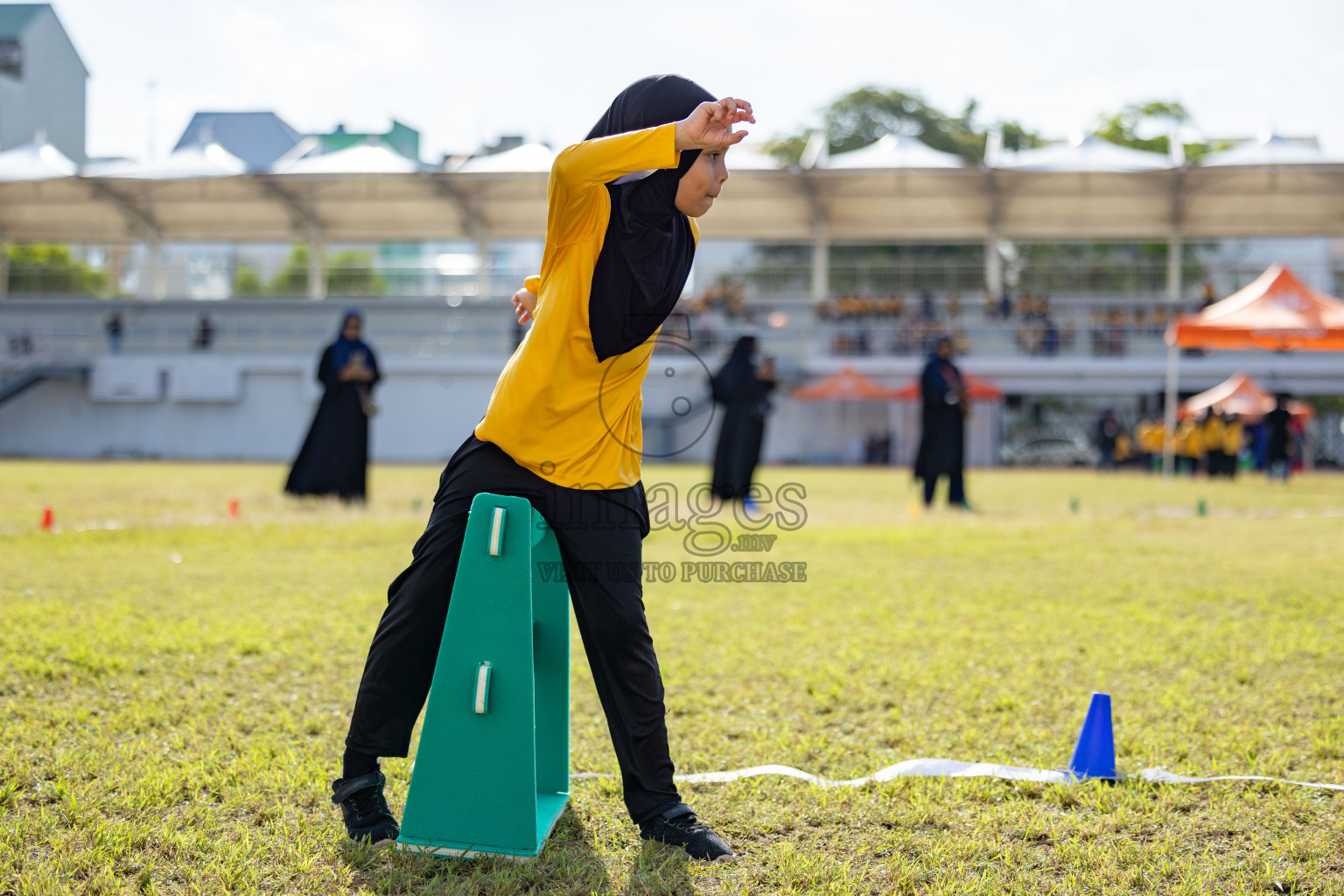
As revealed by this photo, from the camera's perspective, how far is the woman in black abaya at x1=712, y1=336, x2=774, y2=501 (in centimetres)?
1134

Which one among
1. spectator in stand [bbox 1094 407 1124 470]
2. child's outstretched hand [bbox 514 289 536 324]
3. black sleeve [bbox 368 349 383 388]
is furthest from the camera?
spectator in stand [bbox 1094 407 1124 470]

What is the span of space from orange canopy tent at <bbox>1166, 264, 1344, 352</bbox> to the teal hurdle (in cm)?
1525

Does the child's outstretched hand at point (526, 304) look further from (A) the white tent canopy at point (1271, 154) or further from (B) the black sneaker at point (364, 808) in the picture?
(A) the white tent canopy at point (1271, 154)

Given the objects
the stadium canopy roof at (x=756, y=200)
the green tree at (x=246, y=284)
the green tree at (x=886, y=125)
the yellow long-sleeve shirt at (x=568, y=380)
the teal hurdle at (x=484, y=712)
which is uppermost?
the green tree at (x=886, y=125)

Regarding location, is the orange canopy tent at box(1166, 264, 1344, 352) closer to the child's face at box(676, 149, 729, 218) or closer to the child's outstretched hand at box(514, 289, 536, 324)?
the child's outstretched hand at box(514, 289, 536, 324)

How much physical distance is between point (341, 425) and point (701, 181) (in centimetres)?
848

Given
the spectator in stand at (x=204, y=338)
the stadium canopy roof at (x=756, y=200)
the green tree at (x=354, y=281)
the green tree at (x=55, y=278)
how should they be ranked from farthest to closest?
the green tree at (x=55, y=278), the green tree at (x=354, y=281), the spectator in stand at (x=204, y=338), the stadium canopy roof at (x=756, y=200)

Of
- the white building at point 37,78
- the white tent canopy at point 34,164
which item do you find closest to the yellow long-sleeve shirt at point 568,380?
the white tent canopy at point 34,164

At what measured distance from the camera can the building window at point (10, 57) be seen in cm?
4103

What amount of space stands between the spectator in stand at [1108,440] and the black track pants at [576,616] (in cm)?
2626

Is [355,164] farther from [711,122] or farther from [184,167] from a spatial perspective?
[711,122]

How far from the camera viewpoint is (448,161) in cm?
3691

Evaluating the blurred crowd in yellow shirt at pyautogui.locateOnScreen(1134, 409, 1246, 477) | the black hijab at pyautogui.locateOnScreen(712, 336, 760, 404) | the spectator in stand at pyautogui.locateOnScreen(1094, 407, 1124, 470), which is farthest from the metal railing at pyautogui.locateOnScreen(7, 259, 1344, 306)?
the black hijab at pyautogui.locateOnScreen(712, 336, 760, 404)

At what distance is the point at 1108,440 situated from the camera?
26.4 metres
